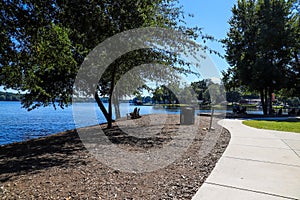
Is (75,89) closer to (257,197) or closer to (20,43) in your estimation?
(20,43)

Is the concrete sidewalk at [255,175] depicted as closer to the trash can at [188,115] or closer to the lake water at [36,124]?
the trash can at [188,115]

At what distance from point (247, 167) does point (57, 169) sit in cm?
357

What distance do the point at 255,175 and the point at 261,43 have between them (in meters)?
21.1

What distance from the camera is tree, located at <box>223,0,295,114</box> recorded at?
21.2 m

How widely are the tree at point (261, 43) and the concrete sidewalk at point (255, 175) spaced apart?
713 inches

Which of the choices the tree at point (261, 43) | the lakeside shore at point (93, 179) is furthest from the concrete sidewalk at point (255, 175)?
the tree at point (261, 43)

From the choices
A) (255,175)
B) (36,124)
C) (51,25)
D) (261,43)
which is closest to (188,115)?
(255,175)

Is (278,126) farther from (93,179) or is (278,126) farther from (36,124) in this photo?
(36,124)

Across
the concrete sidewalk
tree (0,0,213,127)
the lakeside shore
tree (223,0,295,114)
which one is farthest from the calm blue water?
the concrete sidewalk

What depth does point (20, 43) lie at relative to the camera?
16.6ft

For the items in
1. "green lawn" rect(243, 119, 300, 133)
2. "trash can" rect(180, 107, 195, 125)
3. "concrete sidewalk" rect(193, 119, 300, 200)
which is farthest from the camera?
"trash can" rect(180, 107, 195, 125)

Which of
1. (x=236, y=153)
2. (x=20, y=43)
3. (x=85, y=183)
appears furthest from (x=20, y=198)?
(x=236, y=153)

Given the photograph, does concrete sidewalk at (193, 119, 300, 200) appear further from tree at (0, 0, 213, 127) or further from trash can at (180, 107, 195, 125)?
trash can at (180, 107, 195, 125)

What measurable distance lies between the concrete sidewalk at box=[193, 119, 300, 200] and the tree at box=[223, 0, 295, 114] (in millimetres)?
18105
